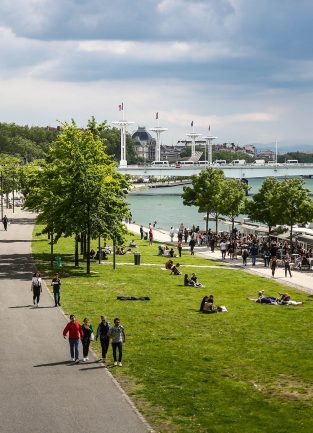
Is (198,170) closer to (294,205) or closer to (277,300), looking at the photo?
(294,205)

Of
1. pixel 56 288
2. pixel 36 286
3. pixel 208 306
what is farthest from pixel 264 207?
pixel 36 286

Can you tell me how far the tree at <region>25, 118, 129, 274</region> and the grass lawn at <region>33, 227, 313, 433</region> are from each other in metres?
2.80

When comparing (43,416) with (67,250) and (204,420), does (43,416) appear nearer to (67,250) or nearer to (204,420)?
(204,420)

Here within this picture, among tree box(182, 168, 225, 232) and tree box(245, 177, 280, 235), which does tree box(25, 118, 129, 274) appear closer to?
tree box(245, 177, 280, 235)

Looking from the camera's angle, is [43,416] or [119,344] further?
[119,344]

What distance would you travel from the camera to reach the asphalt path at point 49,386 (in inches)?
604

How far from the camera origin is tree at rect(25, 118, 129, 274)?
38.7 metres

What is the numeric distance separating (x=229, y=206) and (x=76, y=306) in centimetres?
4309

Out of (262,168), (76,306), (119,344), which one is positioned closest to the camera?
(119,344)

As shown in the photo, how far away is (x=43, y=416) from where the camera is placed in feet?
51.5

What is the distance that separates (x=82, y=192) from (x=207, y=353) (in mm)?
18312

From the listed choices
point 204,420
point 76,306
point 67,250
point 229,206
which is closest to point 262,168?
point 229,206

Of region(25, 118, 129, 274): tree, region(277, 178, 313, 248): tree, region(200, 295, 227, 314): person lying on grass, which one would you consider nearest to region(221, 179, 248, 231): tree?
region(277, 178, 313, 248): tree

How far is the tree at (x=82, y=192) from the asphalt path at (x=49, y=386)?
10.5 metres
